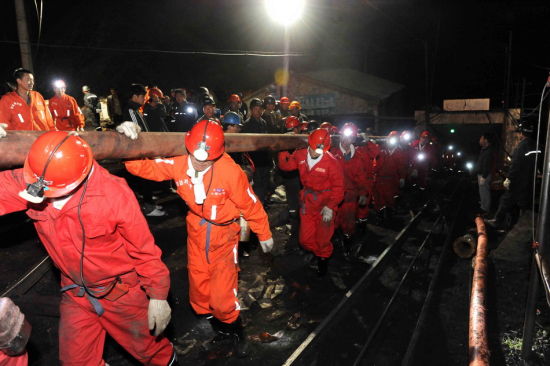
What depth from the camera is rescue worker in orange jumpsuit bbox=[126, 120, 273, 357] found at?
331cm

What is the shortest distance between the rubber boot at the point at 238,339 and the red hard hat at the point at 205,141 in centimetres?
182

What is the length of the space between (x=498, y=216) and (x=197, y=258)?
716cm

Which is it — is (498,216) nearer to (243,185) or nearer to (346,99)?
(243,185)

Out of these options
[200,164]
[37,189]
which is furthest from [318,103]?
[37,189]

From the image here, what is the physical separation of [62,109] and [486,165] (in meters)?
10.0

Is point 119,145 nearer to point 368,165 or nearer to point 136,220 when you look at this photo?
point 136,220

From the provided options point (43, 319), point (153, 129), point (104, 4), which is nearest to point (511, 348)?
point (43, 319)

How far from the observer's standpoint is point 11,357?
175 cm

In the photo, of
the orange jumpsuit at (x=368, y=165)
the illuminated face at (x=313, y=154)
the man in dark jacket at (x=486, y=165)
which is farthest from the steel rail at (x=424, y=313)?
the man in dark jacket at (x=486, y=165)

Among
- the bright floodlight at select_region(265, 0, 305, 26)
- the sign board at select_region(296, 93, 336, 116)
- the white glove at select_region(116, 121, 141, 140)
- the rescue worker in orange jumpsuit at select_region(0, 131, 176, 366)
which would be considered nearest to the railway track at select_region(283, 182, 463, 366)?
the rescue worker in orange jumpsuit at select_region(0, 131, 176, 366)

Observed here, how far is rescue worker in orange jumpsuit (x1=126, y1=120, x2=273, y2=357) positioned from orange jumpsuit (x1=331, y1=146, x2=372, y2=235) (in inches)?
132

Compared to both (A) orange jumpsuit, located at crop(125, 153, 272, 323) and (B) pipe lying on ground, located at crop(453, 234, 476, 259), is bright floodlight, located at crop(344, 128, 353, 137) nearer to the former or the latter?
(B) pipe lying on ground, located at crop(453, 234, 476, 259)

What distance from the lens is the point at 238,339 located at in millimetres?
3732

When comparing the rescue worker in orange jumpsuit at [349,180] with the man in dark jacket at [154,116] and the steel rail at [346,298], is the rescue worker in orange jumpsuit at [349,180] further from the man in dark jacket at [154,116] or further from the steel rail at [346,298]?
the man in dark jacket at [154,116]
